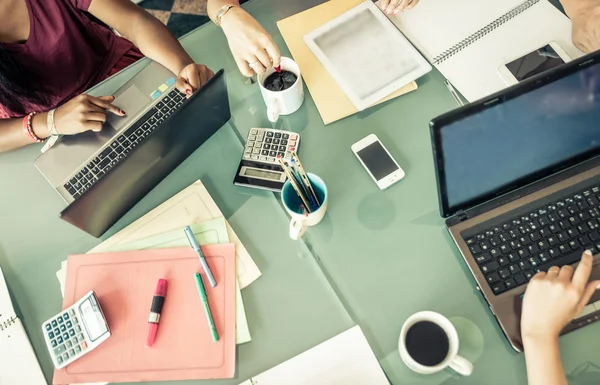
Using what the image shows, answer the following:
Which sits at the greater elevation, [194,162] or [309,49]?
[309,49]

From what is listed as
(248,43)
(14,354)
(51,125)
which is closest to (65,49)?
(51,125)

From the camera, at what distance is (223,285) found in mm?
910

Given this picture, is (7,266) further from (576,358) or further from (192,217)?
(576,358)

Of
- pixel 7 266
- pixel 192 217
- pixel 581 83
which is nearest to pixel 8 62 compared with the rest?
pixel 7 266

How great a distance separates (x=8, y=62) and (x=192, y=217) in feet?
1.95

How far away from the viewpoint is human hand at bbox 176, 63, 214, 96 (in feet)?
3.52

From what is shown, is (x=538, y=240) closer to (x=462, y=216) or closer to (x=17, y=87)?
(x=462, y=216)

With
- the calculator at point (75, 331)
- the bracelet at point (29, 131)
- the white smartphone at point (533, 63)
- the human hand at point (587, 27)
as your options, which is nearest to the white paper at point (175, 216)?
the calculator at point (75, 331)

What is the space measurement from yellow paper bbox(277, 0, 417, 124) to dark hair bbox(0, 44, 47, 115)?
2.09 ft

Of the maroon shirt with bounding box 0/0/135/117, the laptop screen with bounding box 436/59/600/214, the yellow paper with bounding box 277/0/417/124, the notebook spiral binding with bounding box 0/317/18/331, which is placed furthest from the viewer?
the maroon shirt with bounding box 0/0/135/117

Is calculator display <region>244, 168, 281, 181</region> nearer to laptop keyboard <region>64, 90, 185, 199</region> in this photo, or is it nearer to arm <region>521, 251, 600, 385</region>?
laptop keyboard <region>64, 90, 185, 199</region>

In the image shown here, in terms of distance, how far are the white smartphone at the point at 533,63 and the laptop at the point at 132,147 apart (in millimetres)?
582

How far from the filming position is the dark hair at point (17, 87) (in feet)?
3.69

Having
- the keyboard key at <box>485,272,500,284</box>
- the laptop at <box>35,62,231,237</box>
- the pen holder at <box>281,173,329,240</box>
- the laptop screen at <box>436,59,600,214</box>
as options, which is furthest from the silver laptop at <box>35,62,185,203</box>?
the keyboard key at <box>485,272,500,284</box>
